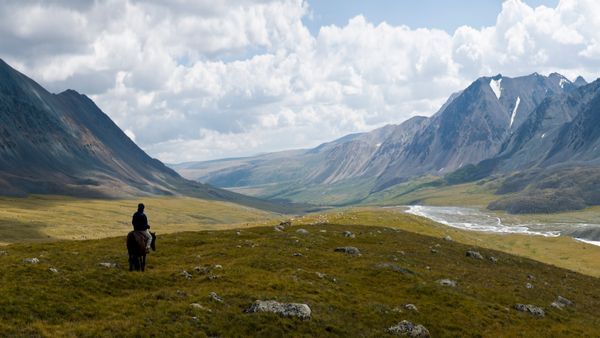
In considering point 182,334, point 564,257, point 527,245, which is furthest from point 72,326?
point 527,245

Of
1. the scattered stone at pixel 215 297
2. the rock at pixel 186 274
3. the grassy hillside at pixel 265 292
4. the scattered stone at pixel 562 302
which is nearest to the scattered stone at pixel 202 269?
the grassy hillside at pixel 265 292

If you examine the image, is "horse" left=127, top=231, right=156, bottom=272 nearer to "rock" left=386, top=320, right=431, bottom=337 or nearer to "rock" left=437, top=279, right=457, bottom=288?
"rock" left=386, top=320, right=431, bottom=337

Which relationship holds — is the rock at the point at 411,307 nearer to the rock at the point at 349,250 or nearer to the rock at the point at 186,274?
the rock at the point at 186,274

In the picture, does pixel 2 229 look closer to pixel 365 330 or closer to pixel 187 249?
pixel 187 249

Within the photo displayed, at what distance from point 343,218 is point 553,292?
8762cm

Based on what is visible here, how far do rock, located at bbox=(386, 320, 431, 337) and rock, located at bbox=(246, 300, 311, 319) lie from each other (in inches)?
221

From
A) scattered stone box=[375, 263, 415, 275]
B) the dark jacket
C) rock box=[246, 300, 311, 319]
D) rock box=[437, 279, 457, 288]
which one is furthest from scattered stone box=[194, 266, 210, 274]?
rock box=[437, 279, 457, 288]

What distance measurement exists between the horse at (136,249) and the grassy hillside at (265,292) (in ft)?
3.54

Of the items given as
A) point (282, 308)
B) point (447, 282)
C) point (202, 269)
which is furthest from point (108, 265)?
point (447, 282)

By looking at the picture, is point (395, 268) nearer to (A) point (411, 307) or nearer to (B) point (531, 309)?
(A) point (411, 307)

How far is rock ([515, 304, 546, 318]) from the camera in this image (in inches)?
1643

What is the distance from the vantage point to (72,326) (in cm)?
2614

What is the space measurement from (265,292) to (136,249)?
459 inches

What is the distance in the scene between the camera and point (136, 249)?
40000 millimetres
